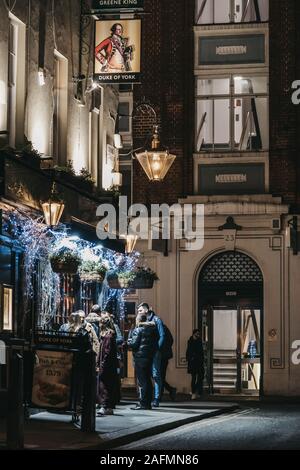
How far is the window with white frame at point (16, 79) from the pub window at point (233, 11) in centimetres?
1435

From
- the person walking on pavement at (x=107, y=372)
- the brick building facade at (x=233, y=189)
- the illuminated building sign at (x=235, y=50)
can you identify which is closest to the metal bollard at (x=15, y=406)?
the person walking on pavement at (x=107, y=372)

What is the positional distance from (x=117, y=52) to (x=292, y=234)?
11761 millimetres

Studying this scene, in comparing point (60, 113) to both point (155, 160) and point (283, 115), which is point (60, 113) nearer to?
point (155, 160)

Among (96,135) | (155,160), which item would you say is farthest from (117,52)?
(96,135)

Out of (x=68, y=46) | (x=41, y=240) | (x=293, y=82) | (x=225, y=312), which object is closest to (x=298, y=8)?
(x=293, y=82)

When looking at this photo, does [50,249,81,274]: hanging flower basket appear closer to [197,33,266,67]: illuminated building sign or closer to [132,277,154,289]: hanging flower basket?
[132,277,154,289]: hanging flower basket

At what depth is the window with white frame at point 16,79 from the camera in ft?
67.3

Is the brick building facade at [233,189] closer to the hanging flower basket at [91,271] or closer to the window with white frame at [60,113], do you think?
the hanging flower basket at [91,271]

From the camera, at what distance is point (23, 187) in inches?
778

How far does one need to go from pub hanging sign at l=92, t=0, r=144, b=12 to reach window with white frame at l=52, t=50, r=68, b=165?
137 centimetres
